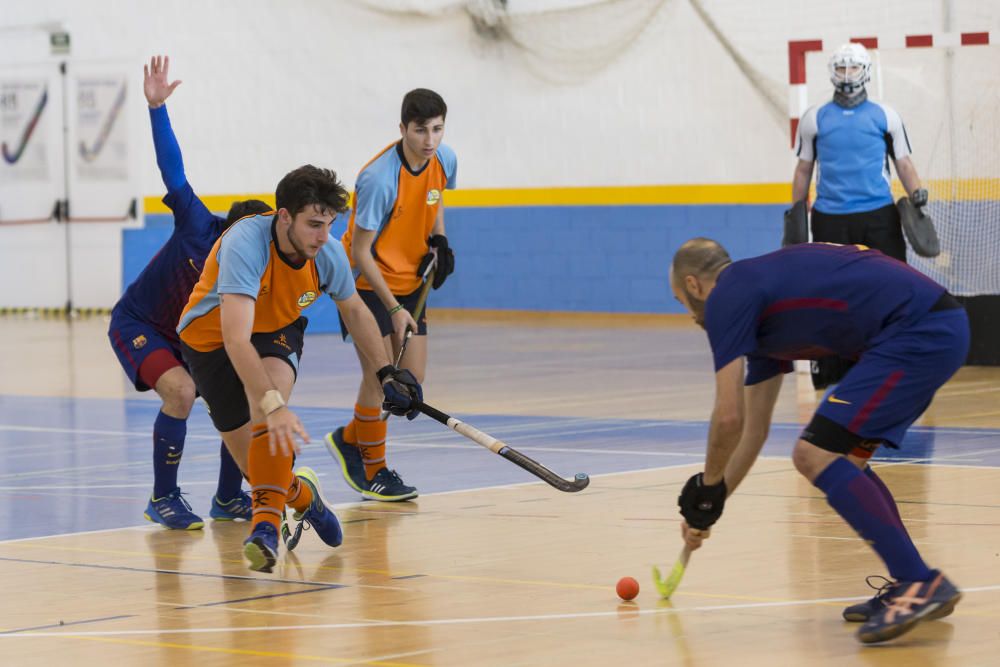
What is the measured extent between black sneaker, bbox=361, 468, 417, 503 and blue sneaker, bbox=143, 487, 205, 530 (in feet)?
2.94

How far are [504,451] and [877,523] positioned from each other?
215 centimetres

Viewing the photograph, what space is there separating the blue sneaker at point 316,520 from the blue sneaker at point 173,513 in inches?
28.1

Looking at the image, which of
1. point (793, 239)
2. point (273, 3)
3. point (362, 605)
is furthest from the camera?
point (273, 3)

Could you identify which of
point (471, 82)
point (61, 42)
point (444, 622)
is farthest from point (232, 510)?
point (61, 42)

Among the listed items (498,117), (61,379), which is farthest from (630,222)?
(61,379)

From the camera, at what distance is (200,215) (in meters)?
7.55

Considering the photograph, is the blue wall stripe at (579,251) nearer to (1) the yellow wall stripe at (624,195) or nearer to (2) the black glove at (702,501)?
(1) the yellow wall stripe at (624,195)

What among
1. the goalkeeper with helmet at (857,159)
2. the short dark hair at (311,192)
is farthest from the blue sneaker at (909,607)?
the goalkeeper with helmet at (857,159)

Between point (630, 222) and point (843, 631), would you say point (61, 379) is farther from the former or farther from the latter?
point (843, 631)

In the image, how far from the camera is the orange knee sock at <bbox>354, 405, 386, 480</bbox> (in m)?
8.17

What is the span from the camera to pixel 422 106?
805 centimetres

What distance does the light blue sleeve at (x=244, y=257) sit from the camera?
6312mm

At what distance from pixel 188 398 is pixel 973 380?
7.05m

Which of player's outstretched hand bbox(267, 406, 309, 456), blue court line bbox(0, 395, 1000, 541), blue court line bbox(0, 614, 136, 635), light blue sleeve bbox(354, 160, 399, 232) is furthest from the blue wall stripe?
blue court line bbox(0, 614, 136, 635)
